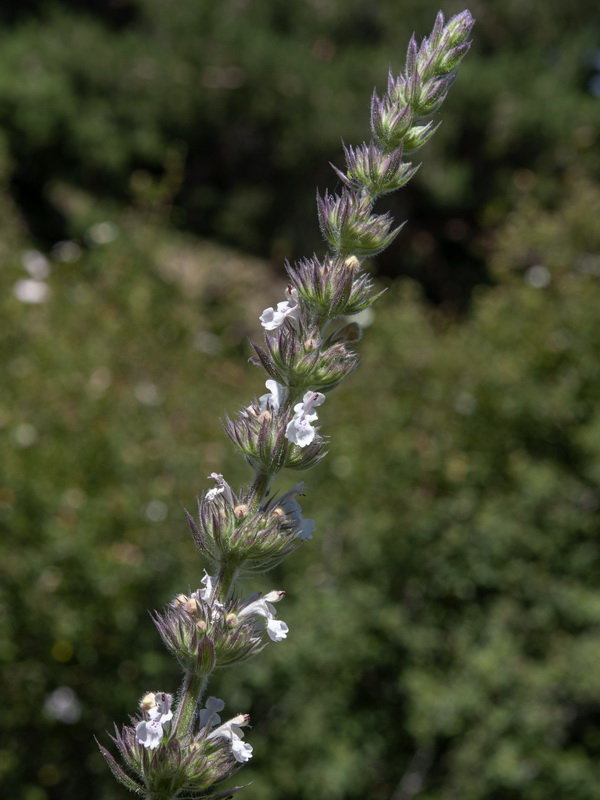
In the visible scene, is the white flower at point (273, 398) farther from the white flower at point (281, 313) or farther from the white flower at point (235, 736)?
the white flower at point (235, 736)

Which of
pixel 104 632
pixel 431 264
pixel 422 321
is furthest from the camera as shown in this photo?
pixel 431 264

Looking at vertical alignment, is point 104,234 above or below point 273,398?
above

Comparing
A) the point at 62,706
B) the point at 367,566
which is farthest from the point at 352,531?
the point at 62,706

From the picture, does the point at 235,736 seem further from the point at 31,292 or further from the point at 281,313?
the point at 31,292

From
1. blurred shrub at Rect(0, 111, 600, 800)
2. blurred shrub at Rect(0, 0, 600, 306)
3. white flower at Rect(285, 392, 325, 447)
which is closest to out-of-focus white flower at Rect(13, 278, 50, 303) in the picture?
blurred shrub at Rect(0, 111, 600, 800)

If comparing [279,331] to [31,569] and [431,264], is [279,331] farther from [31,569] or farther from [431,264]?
[431,264]

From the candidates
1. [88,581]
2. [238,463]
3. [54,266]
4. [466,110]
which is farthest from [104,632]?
[466,110]
